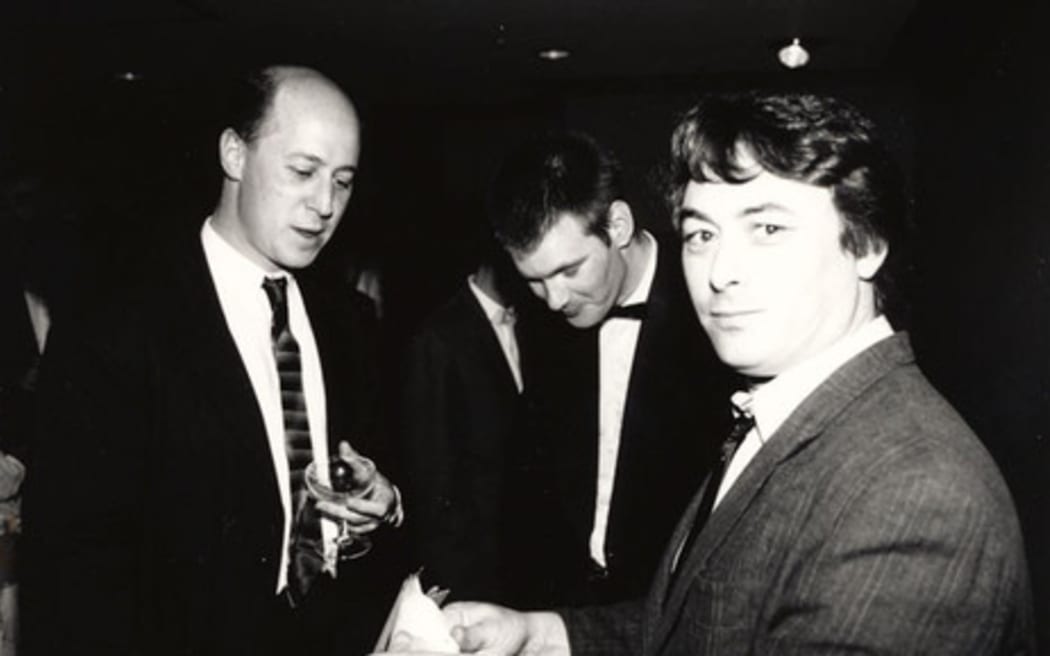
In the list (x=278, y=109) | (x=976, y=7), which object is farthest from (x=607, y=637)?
(x=976, y=7)

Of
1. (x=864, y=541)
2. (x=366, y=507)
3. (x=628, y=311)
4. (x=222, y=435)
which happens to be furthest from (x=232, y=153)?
(x=864, y=541)

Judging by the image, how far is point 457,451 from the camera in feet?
10.3

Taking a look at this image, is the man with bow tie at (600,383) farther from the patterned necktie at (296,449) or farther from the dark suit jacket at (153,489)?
the dark suit jacket at (153,489)

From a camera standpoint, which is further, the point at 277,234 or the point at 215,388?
the point at 277,234

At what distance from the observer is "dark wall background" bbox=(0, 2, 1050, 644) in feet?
11.0

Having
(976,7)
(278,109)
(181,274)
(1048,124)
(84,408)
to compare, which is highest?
(976,7)

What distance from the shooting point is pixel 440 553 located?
3115mm

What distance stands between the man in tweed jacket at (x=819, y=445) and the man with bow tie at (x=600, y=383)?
3.78 ft

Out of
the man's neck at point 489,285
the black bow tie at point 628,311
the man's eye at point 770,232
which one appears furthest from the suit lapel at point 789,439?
the man's neck at point 489,285

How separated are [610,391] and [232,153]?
1.37m

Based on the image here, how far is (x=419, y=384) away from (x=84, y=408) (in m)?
1.22

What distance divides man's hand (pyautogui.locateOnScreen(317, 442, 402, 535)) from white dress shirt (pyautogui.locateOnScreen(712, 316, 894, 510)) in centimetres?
104

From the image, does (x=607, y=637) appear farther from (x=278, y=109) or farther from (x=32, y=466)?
(x=278, y=109)

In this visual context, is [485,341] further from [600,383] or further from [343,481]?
[343,481]
